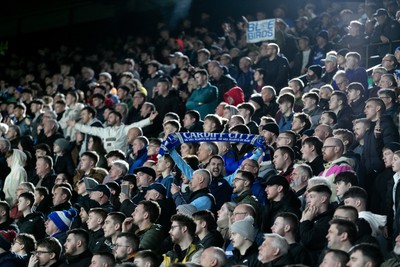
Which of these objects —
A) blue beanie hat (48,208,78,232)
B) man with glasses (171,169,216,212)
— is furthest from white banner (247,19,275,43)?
man with glasses (171,169,216,212)

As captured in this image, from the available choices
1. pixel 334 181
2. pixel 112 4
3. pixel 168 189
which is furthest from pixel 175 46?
pixel 334 181

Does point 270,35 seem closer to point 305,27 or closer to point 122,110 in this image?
point 305,27

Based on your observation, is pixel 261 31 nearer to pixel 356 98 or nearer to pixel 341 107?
pixel 356 98

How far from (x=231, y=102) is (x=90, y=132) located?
235 cm

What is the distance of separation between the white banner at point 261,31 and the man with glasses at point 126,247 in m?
8.48

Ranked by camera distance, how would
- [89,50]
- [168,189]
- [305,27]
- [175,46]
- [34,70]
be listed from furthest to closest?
[89,50]
[34,70]
[175,46]
[305,27]
[168,189]

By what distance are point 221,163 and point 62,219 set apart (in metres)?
2.12

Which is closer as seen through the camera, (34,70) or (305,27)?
(305,27)

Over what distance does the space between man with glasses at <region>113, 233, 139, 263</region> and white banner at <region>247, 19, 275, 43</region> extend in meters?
8.48

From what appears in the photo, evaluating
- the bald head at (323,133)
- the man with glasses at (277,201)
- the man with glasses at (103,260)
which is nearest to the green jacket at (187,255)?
the man with glasses at (103,260)

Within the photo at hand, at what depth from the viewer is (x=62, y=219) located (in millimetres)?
10906

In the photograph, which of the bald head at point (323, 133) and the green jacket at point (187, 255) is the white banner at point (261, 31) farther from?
the green jacket at point (187, 255)

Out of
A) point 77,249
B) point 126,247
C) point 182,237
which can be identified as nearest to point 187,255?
point 182,237

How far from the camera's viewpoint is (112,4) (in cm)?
2511
